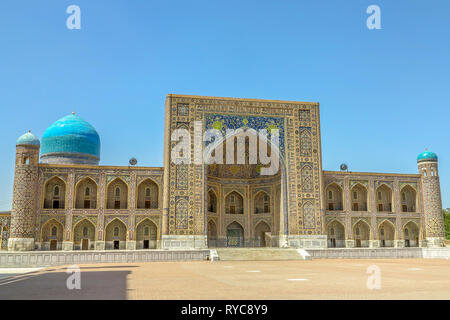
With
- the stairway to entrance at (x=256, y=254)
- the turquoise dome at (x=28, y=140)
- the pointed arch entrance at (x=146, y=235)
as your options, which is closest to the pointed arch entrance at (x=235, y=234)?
the pointed arch entrance at (x=146, y=235)

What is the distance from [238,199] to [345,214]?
8.09m

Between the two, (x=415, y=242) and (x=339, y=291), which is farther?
(x=415, y=242)

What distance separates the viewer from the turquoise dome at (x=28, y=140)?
26578mm

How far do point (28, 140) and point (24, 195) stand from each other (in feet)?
11.6

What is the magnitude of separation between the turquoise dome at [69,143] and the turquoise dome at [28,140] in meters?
6.38

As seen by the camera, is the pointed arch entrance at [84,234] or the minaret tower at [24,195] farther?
the pointed arch entrance at [84,234]

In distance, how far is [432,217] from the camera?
3222cm

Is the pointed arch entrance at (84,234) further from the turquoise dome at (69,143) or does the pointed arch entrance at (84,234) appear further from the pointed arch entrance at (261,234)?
the pointed arch entrance at (261,234)

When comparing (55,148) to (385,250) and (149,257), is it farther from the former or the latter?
(385,250)

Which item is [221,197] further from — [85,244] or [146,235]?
[85,244]

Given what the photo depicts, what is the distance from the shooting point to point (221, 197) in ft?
103

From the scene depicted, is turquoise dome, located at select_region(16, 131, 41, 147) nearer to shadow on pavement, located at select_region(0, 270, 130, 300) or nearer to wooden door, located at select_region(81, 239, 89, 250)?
wooden door, located at select_region(81, 239, 89, 250)
